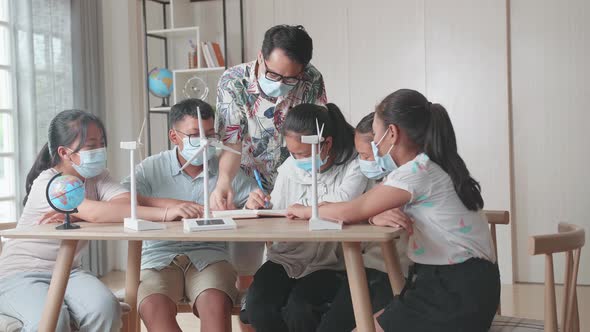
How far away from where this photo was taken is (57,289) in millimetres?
2051

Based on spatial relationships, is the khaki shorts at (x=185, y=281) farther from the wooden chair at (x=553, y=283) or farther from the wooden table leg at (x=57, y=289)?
the wooden chair at (x=553, y=283)

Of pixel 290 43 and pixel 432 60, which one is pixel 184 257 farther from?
pixel 432 60

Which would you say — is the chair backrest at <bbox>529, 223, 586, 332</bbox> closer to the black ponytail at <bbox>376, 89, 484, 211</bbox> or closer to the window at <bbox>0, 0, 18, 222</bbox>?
the black ponytail at <bbox>376, 89, 484, 211</bbox>

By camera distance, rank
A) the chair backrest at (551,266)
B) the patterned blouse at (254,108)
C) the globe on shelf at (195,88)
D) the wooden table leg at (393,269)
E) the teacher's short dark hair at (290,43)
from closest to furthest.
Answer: the chair backrest at (551,266) → the wooden table leg at (393,269) → the teacher's short dark hair at (290,43) → the patterned blouse at (254,108) → the globe on shelf at (195,88)

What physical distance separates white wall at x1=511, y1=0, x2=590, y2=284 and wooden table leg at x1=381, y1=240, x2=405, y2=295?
2760mm

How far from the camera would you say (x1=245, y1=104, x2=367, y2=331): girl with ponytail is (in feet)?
7.55

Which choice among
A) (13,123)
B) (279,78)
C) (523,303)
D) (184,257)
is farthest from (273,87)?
(13,123)

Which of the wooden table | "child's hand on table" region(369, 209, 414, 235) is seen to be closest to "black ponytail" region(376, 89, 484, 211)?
"child's hand on table" region(369, 209, 414, 235)

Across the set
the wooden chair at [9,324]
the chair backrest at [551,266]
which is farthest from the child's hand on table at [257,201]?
the chair backrest at [551,266]

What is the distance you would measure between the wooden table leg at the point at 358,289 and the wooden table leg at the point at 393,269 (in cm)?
25

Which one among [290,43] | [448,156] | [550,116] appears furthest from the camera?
[550,116]

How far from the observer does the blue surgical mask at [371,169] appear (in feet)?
7.15

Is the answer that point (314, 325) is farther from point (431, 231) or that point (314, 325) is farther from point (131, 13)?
point (131, 13)

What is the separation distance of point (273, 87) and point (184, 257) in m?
0.66
